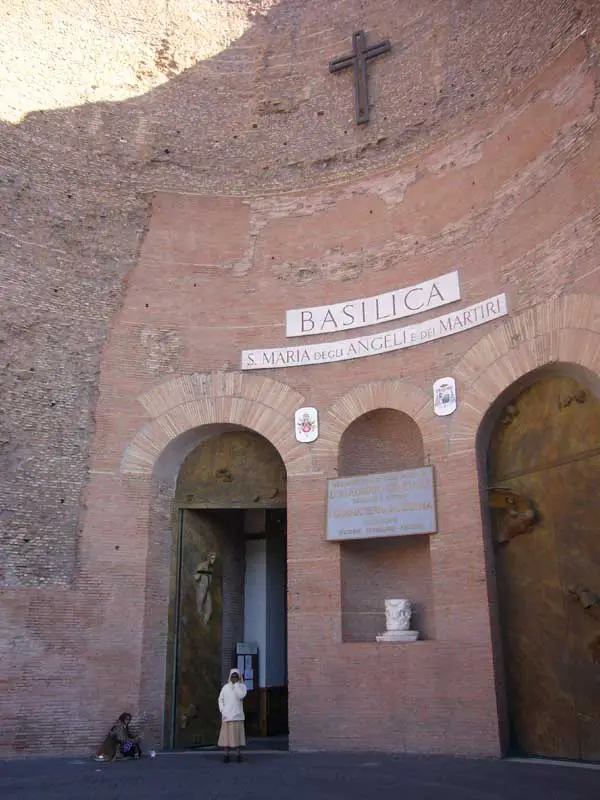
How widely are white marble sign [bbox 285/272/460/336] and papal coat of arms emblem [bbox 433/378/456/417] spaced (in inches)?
47.2

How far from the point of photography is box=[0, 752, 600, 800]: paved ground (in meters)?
7.17

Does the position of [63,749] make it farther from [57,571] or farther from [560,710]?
[560,710]

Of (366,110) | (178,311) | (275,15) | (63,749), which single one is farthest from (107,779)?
(275,15)

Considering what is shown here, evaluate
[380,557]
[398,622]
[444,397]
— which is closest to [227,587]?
[380,557]

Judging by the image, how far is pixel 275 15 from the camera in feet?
48.5

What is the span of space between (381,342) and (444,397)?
1.45 meters

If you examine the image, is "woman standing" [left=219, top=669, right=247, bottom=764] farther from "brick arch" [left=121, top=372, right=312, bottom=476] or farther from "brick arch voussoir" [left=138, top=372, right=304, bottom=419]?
"brick arch voussoir" [left=138, top=372, right=304, bottom=419]

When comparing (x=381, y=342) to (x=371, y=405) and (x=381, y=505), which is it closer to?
(x=371, y=405)

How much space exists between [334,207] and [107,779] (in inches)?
355

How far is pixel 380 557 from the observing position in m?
11.6

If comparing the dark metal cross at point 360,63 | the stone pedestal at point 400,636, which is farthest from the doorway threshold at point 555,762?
the dark metal cross at point 360,63

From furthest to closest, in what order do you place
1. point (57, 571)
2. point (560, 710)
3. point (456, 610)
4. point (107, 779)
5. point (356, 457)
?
point (356, 457) → point (57, 571) → point (456, 610) → point (560, 710) → point (107, 779)

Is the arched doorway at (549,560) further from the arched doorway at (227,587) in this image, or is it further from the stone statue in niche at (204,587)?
the stone statue in niche at (204,587)

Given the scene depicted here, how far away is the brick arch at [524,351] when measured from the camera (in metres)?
9.38
